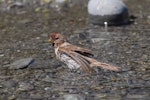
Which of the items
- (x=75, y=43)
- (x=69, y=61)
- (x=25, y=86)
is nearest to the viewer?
(x=25, y=86)

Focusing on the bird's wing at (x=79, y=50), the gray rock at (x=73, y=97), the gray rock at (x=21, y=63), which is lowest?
the gray rock at (x=73, y=97)

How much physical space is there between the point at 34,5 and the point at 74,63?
27.6 feet

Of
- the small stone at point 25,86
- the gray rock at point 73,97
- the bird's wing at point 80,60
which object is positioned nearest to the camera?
the gray rock at point 73,97

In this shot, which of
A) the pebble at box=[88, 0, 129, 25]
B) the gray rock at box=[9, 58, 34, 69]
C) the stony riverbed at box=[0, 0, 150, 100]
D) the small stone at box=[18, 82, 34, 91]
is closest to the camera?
the stony riverbed at box=[0, 0, 150, 100]

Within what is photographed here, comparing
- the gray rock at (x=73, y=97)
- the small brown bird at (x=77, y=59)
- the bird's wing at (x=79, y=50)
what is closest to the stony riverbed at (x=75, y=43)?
the gray rock at (x=73, y=97)

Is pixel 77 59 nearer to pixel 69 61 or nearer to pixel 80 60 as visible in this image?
pixel 80 60

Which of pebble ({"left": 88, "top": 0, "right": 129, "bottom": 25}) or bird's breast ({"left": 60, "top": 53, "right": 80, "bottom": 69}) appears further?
pebble ({"left": 88, "top": 0, "right": 129, "bottom": 25})

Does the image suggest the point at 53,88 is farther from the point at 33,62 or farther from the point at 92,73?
the point at 33,62

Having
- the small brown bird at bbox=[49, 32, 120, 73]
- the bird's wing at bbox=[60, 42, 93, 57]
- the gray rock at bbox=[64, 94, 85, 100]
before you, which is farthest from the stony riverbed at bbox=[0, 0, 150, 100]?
the bird's wing at bbox=[60, 42, 93, 57]

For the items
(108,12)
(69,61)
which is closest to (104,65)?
(69,61)

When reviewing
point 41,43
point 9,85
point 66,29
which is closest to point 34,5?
point 66,29

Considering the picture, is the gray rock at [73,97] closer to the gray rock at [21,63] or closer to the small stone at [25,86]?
the small stone at [25,86]

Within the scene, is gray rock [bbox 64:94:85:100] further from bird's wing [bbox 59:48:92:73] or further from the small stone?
bird's wing [bbox 59:48:92:73]

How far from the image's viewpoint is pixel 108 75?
7.63 metres
